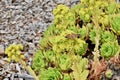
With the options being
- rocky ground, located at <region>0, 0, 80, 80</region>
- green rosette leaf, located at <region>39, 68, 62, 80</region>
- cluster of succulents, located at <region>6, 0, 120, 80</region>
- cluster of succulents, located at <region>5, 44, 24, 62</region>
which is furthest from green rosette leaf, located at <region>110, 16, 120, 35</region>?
rocky ground, located at <region>0, 0, 80, 80</region>

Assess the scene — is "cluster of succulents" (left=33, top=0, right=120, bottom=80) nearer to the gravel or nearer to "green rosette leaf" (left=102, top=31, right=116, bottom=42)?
"green rosette leaf" (left=102, top=31, right=116, bottom=42)

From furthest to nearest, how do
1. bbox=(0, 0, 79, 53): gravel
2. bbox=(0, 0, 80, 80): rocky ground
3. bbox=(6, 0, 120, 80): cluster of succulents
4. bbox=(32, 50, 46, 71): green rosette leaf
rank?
1. bbox=(0, 0, 79, 53): gravel
2. bbox=(0, 0, 80, 80): rocky ground
3. bbox=(32, 50, 46, 71): green rosette leaf
4. bbox=(6, 0, 120, 80): cluster of succulents

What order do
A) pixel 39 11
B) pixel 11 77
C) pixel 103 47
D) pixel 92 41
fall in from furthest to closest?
pixel 39 11
pixel 11 77
pixel 92 41
pixel 103 47

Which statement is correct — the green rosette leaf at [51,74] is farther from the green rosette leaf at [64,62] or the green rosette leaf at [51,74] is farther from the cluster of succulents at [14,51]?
the cluster of succulents at [14,51]

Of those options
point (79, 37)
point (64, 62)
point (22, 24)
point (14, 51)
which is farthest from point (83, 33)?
point (22, 24)

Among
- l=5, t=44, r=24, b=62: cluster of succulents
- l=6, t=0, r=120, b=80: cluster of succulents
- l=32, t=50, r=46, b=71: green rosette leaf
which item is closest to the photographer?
l=5, t=44, r=24, b=62: cluster of succulents

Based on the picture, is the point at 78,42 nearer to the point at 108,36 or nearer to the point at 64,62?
the point at 64,62


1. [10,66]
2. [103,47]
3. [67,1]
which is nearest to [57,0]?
[67,1]

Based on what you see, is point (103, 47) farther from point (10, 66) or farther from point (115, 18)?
point (10, 66)

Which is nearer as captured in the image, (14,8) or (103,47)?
(103,47)
